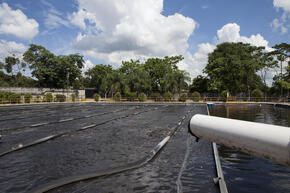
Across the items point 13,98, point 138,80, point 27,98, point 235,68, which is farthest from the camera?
point 138,80

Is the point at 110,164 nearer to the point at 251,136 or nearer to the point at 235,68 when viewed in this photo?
the point at 251,136

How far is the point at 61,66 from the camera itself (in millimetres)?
45469

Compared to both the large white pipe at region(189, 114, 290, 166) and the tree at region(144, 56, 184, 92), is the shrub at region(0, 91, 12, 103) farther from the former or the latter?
the large white pipe at region(189, 114, 290, 166)

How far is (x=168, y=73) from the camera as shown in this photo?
4134 cm

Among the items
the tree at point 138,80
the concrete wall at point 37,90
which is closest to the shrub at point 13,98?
the concrete wall at point 37,90

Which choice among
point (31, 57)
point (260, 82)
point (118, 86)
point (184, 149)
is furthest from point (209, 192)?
point (31, 57)

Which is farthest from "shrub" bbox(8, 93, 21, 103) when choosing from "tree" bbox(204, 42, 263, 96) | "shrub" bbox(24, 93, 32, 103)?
"tree" bbox(204, 42, 263, 96)

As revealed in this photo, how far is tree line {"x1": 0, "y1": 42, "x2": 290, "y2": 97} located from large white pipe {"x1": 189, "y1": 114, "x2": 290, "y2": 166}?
36.2m

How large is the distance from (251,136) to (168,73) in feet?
131

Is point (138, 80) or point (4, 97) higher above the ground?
point (138, 80)

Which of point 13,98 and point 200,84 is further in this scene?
point 200,84

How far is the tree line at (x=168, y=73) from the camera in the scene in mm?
36638

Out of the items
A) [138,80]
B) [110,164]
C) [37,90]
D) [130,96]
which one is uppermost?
[138,80]

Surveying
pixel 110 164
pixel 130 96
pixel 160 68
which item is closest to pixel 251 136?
pixel 110 164
